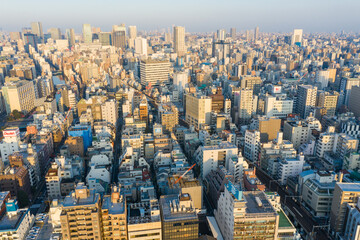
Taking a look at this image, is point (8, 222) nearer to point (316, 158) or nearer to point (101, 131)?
point (101, 131)

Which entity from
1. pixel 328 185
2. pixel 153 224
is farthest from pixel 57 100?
pixel 328 185

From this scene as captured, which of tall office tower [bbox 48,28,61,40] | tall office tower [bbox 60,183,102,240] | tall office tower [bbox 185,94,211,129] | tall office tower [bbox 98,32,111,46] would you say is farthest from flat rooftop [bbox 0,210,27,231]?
tall office tower [bbox 48,28,61,40]

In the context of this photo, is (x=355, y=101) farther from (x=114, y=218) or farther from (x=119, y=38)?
(x=119, y=38)

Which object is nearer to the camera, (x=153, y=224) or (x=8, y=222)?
(x=153, y=224)

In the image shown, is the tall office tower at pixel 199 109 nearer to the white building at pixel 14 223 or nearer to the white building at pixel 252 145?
the white building at pixel 252 145

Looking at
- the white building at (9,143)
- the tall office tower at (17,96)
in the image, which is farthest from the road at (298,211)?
the tall office tower at (17,96)

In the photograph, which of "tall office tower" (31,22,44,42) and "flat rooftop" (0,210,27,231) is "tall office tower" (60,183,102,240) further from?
"tall office tower" (31,22,44,42)
